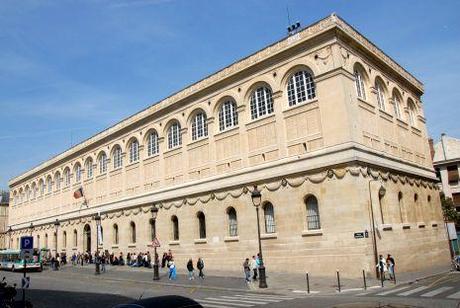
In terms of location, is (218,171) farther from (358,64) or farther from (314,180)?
(358,64)

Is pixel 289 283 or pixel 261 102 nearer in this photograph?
pixel 289 283

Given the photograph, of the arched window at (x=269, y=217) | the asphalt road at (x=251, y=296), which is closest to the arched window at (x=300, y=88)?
the arched window at (x=269, y=217)

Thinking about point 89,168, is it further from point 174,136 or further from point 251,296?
point 251,296

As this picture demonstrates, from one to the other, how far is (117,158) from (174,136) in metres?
11.5

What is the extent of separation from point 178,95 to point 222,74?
250 inches

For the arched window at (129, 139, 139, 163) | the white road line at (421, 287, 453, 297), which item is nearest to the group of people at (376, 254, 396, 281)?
the white road line at (421, 287, 453, 297)

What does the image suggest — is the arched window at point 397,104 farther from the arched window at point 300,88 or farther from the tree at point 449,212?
the tree at point 449,212

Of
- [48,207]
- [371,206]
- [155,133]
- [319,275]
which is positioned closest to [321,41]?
[371,206]

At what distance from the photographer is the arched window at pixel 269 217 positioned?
3059cm

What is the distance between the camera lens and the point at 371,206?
2673 centimetres

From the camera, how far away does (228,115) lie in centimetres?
3581

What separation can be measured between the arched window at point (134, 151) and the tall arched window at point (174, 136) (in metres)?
6.06

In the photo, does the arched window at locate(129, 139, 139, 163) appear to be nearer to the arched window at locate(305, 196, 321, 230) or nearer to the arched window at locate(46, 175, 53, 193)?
the arched window at locate(305, 196, 321, 230)

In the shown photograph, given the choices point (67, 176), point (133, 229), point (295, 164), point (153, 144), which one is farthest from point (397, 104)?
point (67, 176)
